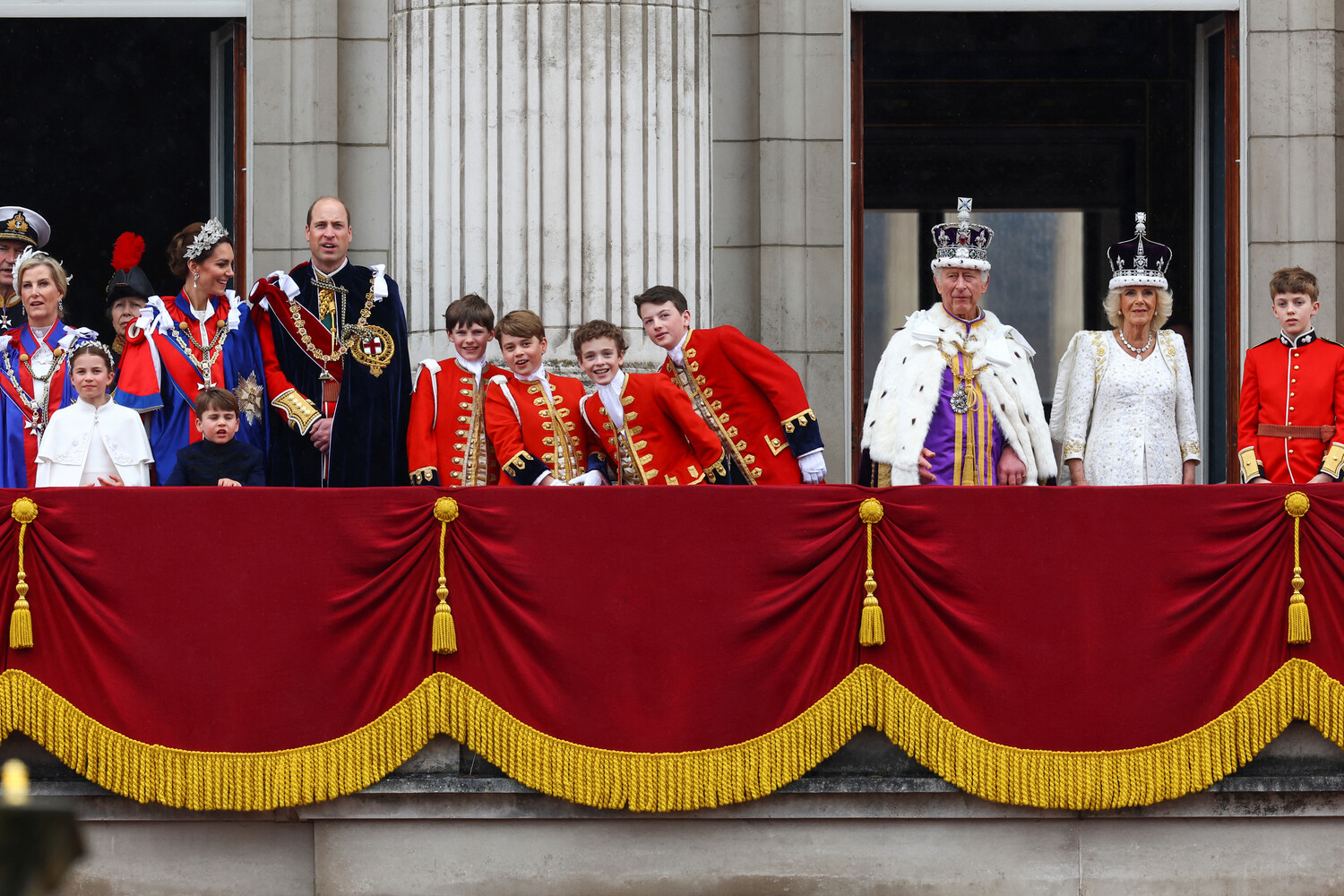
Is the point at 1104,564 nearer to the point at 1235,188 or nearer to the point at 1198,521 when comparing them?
the point at 1198,521

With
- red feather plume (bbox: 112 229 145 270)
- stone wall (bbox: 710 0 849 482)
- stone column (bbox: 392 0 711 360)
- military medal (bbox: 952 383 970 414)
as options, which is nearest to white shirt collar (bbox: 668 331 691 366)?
military medal (bbox: 952 383 970 414)

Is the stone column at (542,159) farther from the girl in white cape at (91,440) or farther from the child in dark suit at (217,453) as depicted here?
the girl in white cape at (91,440)

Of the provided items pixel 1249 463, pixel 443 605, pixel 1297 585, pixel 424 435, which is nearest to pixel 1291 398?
pixel 1249 463

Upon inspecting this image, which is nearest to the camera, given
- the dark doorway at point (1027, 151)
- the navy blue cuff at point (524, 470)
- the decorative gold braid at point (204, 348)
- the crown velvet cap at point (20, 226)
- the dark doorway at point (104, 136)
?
the navy blue cuff at point (524, 470)

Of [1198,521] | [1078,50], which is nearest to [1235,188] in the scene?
[1078,50]

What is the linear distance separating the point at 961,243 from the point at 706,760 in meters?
2.49

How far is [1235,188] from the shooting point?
35.7 ft

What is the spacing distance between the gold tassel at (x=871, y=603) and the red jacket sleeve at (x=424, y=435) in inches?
76.8

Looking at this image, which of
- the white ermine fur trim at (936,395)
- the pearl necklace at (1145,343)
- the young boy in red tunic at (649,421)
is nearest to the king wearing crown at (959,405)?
the white ermine fur trim at (936,395)

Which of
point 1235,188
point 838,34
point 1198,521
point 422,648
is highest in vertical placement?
Result: point 838,34

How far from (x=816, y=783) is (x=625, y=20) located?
4.36m

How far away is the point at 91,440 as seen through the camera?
7.30 meters

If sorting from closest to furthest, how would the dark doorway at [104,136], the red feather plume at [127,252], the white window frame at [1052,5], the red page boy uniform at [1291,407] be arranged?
the red page boy uniform at [1291,407] < the red feather plume at [127,252] < the white window frame at [1052,5] < the dark doorway at [104,136]

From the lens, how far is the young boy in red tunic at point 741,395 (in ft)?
25.0
